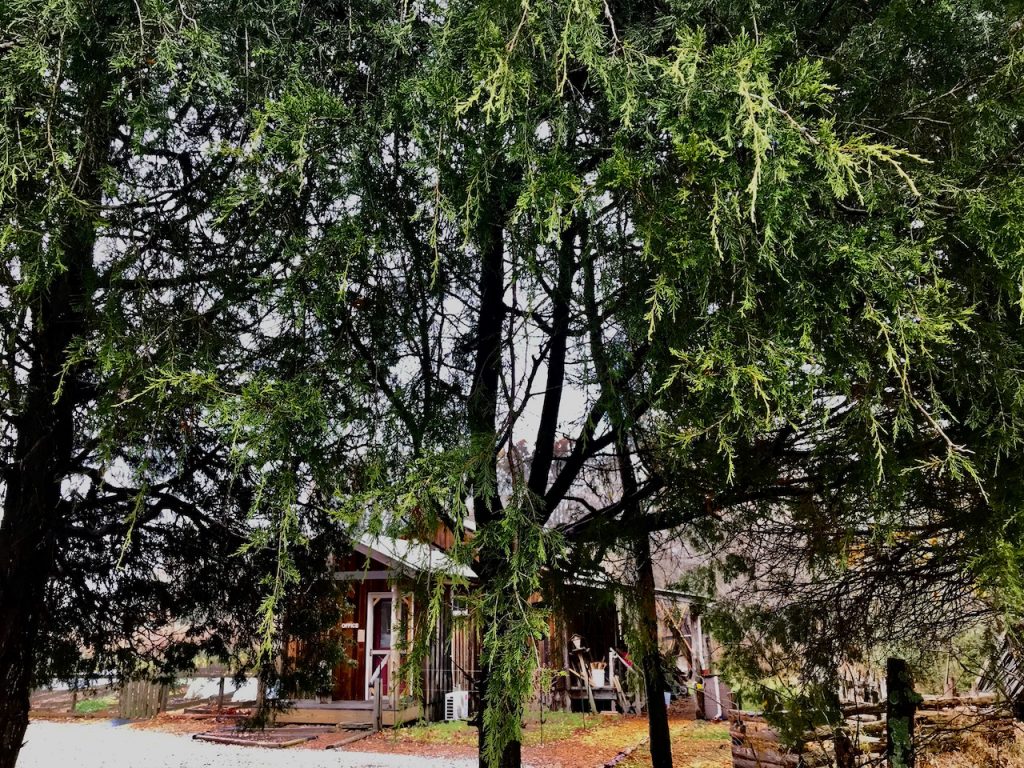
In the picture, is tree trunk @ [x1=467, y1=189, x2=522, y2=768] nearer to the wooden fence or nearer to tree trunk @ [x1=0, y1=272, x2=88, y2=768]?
tree trunk @ [x1=0, y1=272, x2=88, y2=768]

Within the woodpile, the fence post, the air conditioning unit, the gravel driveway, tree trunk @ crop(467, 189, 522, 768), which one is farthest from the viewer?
the air conditioning unit

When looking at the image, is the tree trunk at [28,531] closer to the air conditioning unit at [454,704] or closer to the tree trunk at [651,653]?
the tree trunk at [651,653]

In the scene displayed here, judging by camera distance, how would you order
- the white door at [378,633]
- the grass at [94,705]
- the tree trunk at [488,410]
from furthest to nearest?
the grass at [94,705] → the white door at [378,633] → the tree trunk at [488,410]

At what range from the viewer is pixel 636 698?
616 inches

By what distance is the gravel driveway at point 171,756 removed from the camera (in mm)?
10336

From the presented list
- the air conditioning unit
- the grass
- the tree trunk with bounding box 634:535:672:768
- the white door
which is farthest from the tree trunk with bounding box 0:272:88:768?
the grass

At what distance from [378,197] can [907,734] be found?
446cm

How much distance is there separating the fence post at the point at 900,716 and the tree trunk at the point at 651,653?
1532 millimetres

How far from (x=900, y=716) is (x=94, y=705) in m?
20.1

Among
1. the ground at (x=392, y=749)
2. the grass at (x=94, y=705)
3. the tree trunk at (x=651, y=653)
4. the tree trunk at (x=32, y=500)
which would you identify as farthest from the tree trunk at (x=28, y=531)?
the grass at (x=94, y=705)

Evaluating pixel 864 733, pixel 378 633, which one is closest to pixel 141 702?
pixel 378 633

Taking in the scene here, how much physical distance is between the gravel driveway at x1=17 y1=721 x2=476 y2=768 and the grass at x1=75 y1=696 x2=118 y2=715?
4391 millimetres

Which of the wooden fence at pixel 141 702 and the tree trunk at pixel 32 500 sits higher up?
the tree trunk at pixel 32 500

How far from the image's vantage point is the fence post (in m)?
4.43
